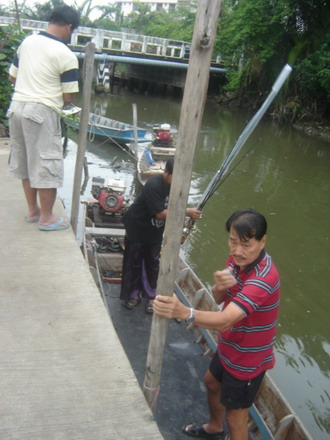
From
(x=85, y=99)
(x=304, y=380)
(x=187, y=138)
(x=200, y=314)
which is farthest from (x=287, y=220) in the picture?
(x=187, y=138)

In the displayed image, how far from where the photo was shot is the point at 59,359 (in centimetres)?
251

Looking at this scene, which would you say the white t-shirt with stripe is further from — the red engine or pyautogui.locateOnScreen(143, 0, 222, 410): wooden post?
the red engine

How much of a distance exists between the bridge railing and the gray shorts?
25.4 metres

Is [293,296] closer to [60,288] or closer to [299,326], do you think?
[299,326]

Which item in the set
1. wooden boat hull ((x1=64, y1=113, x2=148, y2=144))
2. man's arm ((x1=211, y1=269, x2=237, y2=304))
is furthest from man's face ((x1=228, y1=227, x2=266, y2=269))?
wooden boat hull ((x1=64, y1=113, x2=148, y2=144))

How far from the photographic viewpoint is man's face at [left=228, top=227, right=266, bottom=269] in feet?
7.27

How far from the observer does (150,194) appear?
151 inches

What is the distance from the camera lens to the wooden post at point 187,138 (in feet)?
5.32

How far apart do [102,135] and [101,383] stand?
14.4m

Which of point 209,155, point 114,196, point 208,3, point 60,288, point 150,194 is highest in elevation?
point 208,3

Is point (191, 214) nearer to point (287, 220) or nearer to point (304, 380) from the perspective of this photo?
point (304, 380)

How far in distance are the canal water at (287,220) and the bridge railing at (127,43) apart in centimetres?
774

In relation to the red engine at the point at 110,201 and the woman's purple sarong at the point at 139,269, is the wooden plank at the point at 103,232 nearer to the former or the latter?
the red engine at the point at 110,201

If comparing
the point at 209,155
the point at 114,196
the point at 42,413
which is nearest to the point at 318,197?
the point at 209,155
